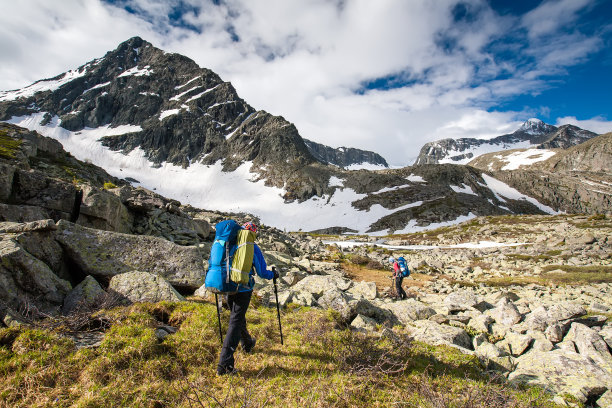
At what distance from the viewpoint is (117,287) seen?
28.3 ft

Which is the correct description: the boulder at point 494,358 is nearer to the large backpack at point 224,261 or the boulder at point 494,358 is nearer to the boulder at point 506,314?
the boulder at point 506,314

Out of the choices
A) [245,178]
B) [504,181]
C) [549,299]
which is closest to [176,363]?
[549,299]

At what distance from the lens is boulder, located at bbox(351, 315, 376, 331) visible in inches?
340

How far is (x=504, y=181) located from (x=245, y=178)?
163005 mm

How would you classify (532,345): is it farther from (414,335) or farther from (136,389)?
(136,389)

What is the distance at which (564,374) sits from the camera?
6.79m

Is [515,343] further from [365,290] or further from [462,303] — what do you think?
[365,290]

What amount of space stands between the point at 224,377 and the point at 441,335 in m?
6.61

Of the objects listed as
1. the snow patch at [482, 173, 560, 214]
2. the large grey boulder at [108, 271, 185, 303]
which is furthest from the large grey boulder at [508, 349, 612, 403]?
the snow patch at [482, 173, 560, 214]

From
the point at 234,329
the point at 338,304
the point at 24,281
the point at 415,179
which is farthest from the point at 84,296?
the point at 415,179

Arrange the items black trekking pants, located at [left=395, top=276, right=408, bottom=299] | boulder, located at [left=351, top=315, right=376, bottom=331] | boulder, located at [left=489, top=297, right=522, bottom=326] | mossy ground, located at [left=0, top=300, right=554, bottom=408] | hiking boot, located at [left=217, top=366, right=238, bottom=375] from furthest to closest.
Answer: black trekking pants, located at [left=395, top=276, right=408, bottom=299]
boulder, located at [left=489, top=297, right=522, bottom=326]
boulder, located at [left=351, top=315, right=376, bottom=331]
hiking boot, located at [left=217, top=366, right=238, bottom=375]
mossy ground, located at [left=0, top=300, right=554, bottom=408]

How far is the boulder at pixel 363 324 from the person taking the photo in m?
8.64

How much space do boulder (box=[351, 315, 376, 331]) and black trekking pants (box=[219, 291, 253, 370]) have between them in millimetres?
3793

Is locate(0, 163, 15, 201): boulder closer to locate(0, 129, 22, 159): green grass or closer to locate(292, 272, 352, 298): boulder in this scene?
locate(292, 272, 352, 298): boulder
